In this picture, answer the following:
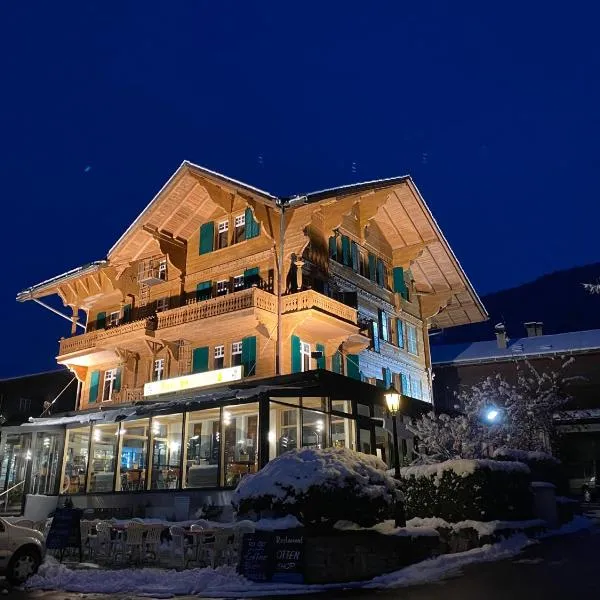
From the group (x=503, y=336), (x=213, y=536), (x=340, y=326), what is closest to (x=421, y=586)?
(x=213, y=536)

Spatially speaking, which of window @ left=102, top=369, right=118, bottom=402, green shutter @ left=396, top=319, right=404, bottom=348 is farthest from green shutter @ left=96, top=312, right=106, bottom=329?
green shutter @ left=396, top=319, right=404, bottom=348

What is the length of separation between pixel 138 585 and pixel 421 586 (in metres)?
5.49

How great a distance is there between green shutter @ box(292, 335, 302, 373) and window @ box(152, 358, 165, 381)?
716cm

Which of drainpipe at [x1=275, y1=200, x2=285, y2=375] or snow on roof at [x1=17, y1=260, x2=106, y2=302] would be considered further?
snow on roof at [x1=17, y1=260, x2=106, y2=302]

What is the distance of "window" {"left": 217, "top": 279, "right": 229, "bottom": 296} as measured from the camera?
84.9 ft

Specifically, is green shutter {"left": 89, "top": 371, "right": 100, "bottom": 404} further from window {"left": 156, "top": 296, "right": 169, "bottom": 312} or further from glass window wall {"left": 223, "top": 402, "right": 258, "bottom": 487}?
glass window wall {"left": 223, "top": 402, "right": 258, "bottom": 487}

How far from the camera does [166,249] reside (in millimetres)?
28094

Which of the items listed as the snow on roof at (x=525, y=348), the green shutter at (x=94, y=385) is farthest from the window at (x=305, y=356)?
the snow on roof at (x=525, y=348)

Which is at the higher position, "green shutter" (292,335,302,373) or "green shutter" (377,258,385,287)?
"green shutter" (377,258,385,287)

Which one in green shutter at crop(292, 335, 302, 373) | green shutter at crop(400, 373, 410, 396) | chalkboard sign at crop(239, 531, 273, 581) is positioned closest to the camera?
chalkboard sign at crop(239, 531, 273, 581)

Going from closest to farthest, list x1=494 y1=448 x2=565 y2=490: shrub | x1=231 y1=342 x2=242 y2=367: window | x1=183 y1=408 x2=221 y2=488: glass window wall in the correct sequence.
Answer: x1=494 y1=448 x2=565 y2=490: shrub → x1=183 y1=408 x2=221 y2=488: glass window wall → x1=231 y1=342 x2=242 y2=367: window

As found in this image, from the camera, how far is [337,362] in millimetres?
25203

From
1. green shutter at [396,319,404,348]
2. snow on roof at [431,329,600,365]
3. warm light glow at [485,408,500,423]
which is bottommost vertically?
warm light glow at [485,408,500,423]

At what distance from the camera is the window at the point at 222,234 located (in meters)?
27.0
